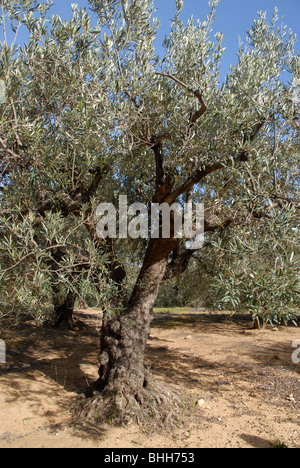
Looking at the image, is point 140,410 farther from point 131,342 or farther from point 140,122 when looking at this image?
point 140,122

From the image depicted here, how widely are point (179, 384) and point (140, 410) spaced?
2.05 m

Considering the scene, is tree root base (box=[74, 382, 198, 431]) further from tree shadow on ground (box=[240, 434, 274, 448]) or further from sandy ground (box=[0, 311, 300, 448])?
tree shadow on ground (box=[240, 434, 274, 448])

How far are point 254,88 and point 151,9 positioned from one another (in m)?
2.39

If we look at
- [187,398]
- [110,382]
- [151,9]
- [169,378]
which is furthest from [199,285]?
[151,9]

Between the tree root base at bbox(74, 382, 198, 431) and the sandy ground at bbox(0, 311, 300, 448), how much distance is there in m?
0.15

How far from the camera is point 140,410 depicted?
6.00 meters

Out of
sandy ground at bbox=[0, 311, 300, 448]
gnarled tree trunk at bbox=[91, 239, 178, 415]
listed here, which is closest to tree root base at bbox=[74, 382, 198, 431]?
gnarled tree trunk at bbox=[91, 239, 178, 415]

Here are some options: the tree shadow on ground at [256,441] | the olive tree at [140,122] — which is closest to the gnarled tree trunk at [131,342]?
A: the olive tree at [140,122]

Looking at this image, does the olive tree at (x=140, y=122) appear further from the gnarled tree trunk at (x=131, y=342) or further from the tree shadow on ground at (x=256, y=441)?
the tree shadow on ground at (x=256, y=441)

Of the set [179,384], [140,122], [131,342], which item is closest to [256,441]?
[131,342]

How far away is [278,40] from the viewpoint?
744cm

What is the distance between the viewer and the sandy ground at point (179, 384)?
17.7ft

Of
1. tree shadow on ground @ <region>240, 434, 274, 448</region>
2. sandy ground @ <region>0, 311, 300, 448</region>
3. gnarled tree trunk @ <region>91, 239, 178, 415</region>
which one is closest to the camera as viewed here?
tree shadow on ground @ <region>240, 434, 274, 448</region>

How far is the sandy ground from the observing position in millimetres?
5395
